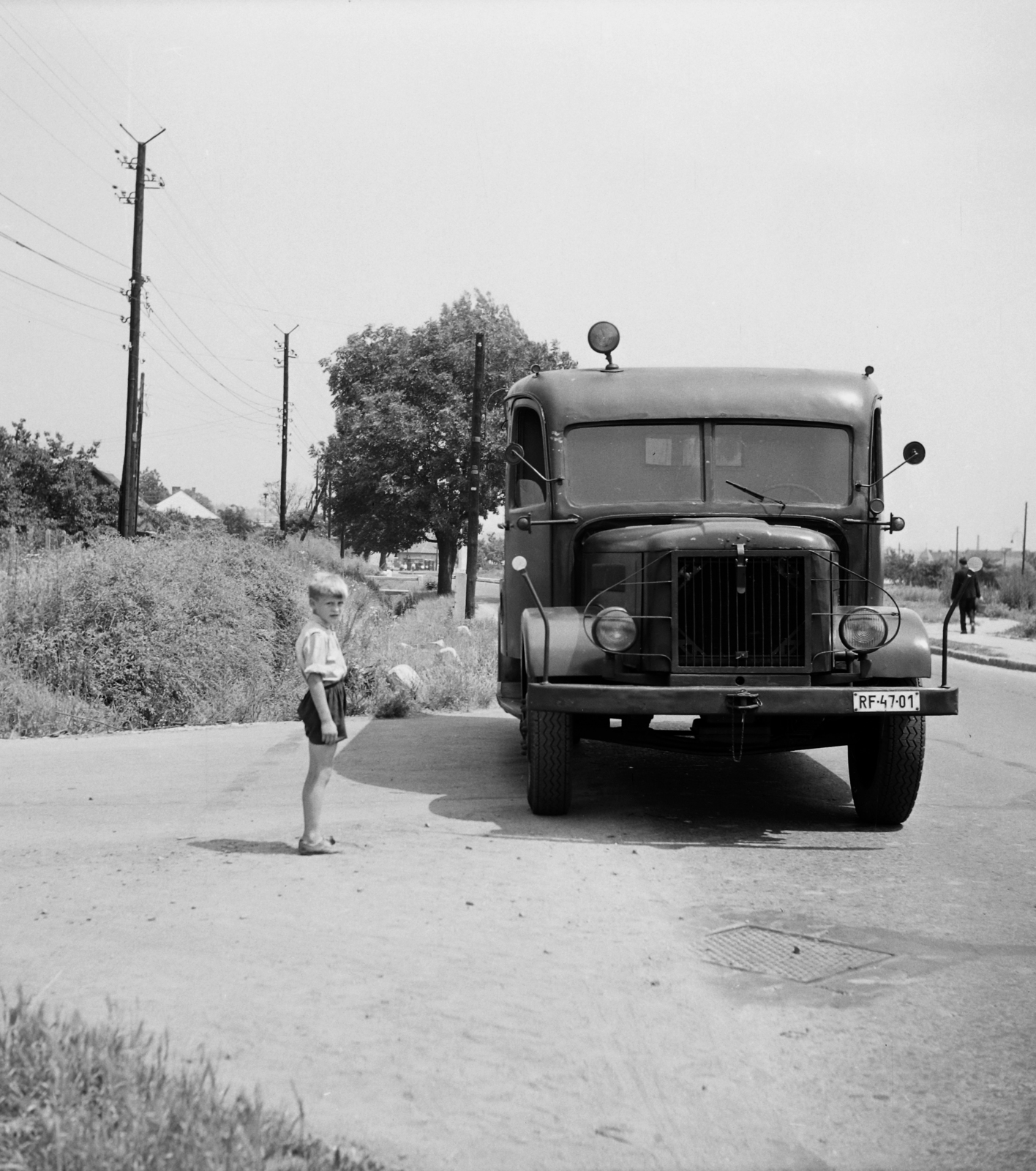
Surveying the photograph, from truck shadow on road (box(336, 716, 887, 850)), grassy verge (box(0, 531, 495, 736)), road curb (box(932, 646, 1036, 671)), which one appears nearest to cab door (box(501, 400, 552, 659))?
truck shadow on road (box(336, 716, 887, 850))

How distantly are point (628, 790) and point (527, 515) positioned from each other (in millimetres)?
1940

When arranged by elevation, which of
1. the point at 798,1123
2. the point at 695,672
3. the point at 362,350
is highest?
the point at 362,350

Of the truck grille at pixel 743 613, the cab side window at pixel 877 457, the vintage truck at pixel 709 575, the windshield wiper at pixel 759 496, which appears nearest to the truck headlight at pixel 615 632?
the vintage truck at pixel 709 575

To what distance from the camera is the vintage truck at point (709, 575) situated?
714cm

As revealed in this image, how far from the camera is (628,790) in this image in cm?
862

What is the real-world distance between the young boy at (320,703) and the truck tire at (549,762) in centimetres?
134

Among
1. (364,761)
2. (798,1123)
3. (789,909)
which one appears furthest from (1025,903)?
(364,761)

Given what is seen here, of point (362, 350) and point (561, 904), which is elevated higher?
point (362, 350)

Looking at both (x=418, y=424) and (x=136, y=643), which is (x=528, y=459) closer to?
(x=136, y=643)

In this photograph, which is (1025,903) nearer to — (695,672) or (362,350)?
(695,672)

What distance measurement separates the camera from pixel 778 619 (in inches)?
283

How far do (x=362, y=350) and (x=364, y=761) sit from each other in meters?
49.4

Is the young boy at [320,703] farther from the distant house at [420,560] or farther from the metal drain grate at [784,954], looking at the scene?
the distant house at [420,560]

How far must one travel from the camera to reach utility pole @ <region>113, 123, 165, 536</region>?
30688mm
